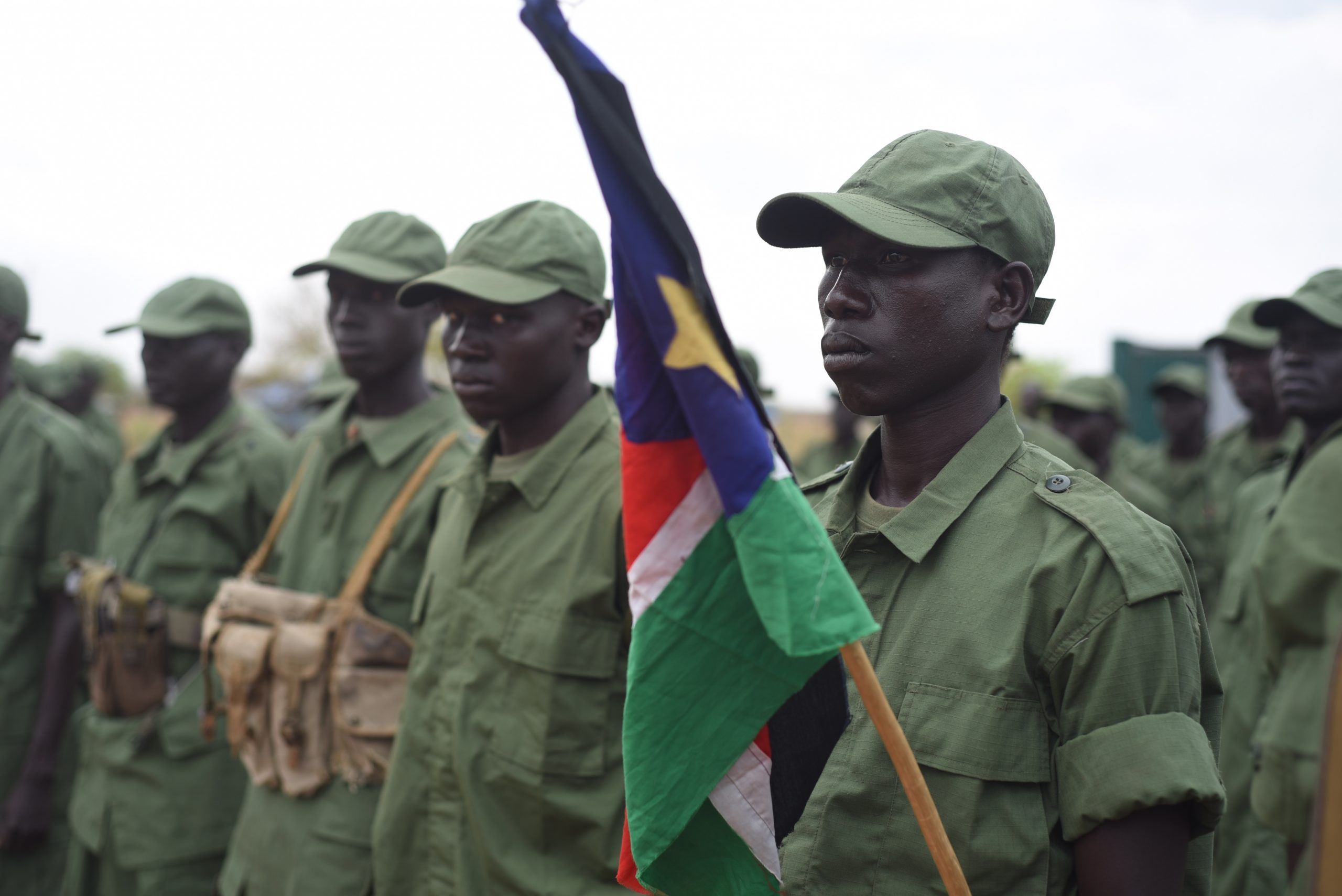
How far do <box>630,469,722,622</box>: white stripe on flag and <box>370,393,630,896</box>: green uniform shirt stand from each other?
1232 mm

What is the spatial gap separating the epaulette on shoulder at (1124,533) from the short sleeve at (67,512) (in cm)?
498

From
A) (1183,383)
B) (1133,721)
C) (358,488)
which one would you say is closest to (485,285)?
(358,488)

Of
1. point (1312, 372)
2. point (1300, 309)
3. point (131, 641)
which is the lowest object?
point (131, 641)

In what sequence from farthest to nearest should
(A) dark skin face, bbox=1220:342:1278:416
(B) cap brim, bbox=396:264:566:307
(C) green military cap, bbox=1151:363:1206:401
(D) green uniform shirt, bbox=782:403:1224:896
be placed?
(C) green military cap, bbox=1151:363:1206:401 → (A) dark skin face, bbox=1220:342:1278:416 → (B) cap brim, bbox=396:264:566:307 → (D) green uniform shirt, bbox=782:403:1224:896

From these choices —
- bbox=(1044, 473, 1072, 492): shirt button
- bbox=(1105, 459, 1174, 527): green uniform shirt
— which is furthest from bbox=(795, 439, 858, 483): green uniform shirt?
bbox=(1044, 473, 1072, 492): shirt button

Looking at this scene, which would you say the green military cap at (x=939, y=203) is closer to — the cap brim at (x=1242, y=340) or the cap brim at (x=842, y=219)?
the cap brim at (x=842, y=219)

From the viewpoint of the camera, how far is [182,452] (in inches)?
201

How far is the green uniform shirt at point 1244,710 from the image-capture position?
425cm

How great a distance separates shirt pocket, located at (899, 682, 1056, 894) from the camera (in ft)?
6.07

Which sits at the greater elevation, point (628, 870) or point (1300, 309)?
point (1300, 309)

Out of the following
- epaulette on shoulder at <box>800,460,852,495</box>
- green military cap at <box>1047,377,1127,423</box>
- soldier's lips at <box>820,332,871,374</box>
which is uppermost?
soldier's lips at <box>820,332,871,374</box>

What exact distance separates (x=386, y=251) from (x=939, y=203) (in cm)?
280

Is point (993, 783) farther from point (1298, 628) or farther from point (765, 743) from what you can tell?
point (1298, 628)

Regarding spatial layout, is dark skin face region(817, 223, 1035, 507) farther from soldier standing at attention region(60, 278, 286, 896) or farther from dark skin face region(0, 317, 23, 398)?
dark skin face region(0, 317, 23, 398)
